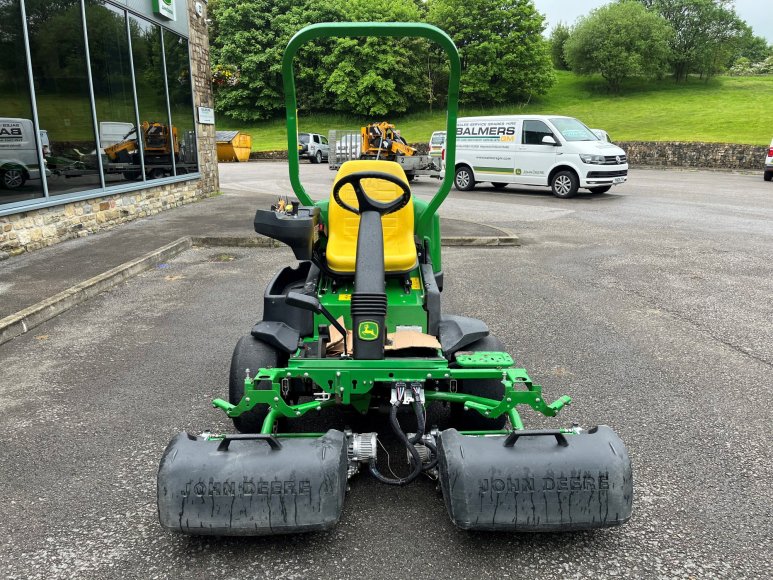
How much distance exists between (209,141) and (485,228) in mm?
7794

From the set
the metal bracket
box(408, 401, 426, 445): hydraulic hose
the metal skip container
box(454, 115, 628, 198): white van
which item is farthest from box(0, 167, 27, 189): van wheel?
the metal skip container

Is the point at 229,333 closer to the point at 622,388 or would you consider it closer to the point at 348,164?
the point at 348,164

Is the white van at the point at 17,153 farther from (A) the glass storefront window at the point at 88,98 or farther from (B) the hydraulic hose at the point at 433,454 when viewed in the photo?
(B) the hydraulic hose at the point at 433,454

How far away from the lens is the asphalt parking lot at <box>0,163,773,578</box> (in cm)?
262

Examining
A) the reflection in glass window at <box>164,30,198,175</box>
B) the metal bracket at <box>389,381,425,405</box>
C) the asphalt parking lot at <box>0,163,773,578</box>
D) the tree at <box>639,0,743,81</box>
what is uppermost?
the tree at <box>639,0,743,81</box>

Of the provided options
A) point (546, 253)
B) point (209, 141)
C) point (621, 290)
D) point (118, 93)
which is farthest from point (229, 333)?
point (209, 141)

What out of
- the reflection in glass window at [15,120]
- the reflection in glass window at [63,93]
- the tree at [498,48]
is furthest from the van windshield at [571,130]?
the tree at [498,48]

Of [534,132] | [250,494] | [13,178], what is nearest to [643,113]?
[534,132]

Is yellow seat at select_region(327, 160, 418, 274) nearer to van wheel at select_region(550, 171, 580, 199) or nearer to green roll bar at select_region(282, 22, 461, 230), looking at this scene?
green roll bar at select_region(282, 22, 461, 230)

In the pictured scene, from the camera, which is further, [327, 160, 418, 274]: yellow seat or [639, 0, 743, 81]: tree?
[639, 0, 743, 81]: tree

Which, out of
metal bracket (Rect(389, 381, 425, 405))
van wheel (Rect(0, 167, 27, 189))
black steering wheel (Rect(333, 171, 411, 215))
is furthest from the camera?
van wheel (Rect(0, 167, 27, 189))

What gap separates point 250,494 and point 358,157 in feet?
62.3

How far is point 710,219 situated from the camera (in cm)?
1282

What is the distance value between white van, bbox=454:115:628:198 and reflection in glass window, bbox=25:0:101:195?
9.72 m
